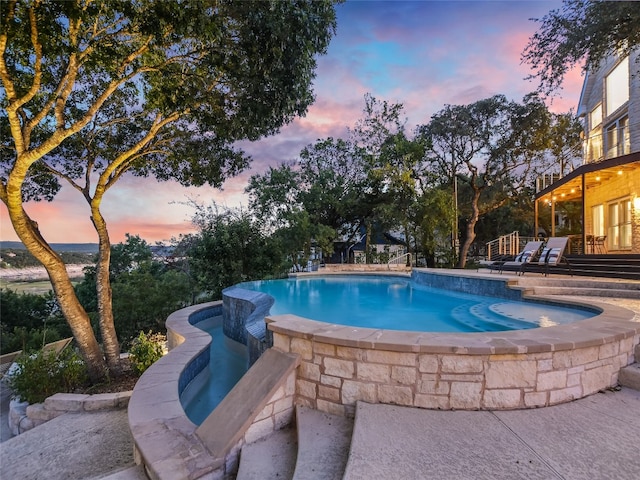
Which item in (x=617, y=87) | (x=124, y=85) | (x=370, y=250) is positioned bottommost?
(x=370, y=250)

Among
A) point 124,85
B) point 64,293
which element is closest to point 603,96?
point 124,85

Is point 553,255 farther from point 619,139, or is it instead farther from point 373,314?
point 619,139

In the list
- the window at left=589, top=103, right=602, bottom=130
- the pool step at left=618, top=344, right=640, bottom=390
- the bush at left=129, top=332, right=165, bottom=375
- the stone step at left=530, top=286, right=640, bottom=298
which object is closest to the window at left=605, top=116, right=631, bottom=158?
the window at left=589, top=103, right=602, bottom=130

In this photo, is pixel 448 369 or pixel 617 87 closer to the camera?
pixel 448 369

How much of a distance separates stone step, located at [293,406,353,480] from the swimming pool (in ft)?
11.3

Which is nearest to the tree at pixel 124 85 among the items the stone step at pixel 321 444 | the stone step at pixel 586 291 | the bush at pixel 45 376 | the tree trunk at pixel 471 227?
the bush at pixel 45 376

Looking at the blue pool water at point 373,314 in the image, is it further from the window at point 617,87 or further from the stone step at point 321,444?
the window at point 617,87

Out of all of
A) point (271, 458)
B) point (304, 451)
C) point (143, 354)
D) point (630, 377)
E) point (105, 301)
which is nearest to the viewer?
point (304, 451)

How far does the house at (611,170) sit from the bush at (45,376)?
44.5 ft

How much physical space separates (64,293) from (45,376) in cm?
119

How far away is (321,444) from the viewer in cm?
236

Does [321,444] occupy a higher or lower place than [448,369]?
lower

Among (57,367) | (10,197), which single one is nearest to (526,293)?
A: (57,367)

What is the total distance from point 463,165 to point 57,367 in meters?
21.1
